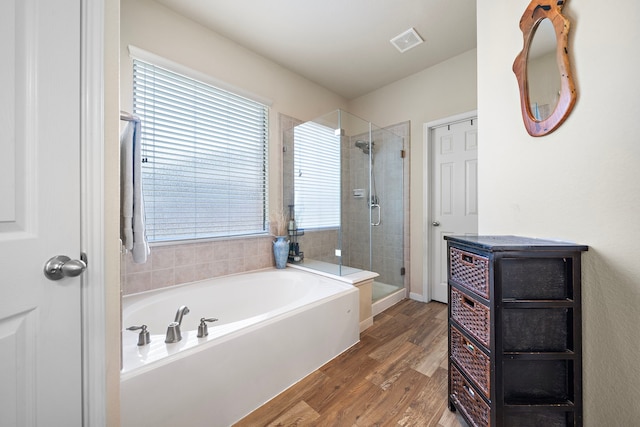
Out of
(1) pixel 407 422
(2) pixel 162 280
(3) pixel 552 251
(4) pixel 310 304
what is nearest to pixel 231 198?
(2) pixel 162 280

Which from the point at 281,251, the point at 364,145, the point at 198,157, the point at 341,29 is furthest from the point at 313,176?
the point at 341,29

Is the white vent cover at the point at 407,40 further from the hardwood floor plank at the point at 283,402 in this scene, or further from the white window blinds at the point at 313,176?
the hardwood floor plank at the point at 283,402

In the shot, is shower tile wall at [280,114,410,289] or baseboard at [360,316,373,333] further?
shower tile wall at [280,114,410,289]

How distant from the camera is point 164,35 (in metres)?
1.85

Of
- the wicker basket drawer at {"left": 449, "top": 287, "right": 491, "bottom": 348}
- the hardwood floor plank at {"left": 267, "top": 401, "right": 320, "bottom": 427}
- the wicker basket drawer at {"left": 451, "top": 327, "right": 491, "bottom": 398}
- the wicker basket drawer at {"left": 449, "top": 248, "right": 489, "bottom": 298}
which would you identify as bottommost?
the hardwood floor plank at {"left": 267, "top": 401, "right": 320, "bottom": 427}

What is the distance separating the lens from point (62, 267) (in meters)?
0.67

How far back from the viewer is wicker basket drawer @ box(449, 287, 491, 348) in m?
0.98

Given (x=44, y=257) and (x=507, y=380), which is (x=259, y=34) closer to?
(x=44, y=257)

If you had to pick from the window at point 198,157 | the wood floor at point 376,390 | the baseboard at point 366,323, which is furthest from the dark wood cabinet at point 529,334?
the window at point 198,157

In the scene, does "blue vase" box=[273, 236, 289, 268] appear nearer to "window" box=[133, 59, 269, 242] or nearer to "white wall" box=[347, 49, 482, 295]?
"window" box=[133, 59, 269, 242]

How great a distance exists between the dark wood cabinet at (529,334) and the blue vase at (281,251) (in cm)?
175

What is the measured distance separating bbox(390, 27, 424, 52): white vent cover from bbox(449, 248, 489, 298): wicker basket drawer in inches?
79.3

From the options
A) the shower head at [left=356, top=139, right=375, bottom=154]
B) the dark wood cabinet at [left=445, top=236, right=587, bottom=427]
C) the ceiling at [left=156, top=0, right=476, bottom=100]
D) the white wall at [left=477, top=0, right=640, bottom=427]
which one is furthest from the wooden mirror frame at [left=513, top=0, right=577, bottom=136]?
the shower head at [left=356, top=139, right=375, bottom=154]

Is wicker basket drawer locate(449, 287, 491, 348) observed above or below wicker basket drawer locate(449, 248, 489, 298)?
below
